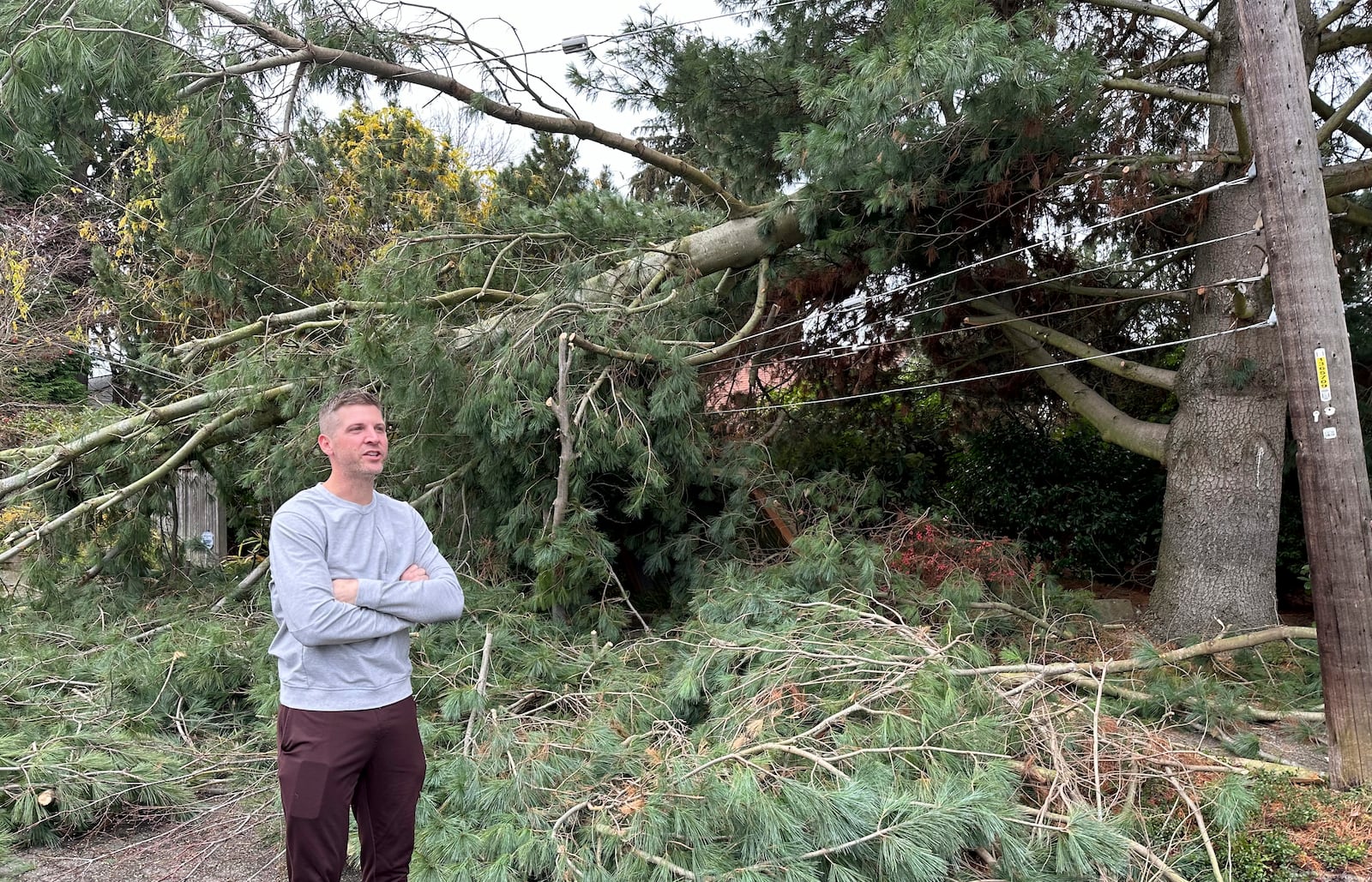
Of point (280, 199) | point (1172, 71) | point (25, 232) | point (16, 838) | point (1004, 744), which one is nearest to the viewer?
point (1004, 744)

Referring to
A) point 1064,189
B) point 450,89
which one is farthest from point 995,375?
point 450,89

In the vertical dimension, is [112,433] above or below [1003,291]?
below

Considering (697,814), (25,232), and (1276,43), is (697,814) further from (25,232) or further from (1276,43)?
(25,232)

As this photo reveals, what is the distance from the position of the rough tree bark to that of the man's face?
16.8 feet

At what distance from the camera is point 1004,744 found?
3113mm

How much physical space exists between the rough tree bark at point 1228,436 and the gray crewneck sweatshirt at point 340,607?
5.13 meters

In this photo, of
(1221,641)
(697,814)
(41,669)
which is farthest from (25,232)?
(1221,641)

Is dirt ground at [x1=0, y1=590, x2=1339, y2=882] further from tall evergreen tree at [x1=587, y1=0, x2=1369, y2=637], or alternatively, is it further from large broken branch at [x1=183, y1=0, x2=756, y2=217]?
large broken branch at [x1=183, y1=0, x2=756, y2=217]

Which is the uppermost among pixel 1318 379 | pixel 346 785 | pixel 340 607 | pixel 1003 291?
pixel 1003 291

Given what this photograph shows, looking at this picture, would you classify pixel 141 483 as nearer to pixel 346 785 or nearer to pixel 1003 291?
pixel 346 785

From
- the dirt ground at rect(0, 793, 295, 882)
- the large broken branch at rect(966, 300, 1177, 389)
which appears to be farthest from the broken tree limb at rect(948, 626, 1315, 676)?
the dirt ground at rect(0, 793, 295, 882)

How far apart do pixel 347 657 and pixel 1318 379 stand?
3725 mm

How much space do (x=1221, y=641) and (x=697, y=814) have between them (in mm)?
3191

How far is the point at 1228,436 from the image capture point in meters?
5.68
